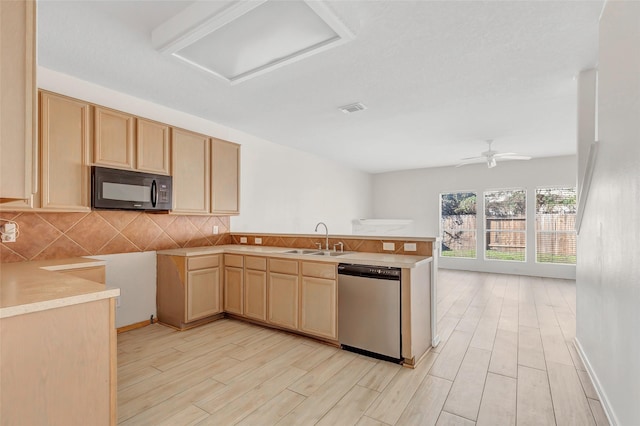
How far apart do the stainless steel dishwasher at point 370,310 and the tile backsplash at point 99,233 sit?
2.26 meters

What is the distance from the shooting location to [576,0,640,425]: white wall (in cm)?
155

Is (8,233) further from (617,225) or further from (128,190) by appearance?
(617,225)

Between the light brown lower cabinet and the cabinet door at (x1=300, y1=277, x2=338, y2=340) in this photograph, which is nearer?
the light brown lower cabinet

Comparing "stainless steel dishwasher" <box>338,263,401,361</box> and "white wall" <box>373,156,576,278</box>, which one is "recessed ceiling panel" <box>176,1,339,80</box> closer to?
"stainless steel dishwasher" <box>338,263,401,361</box>

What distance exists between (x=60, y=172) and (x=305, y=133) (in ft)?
10.7

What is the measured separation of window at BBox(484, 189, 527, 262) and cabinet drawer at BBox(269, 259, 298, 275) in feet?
19.8

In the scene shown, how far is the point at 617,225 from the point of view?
185 cm

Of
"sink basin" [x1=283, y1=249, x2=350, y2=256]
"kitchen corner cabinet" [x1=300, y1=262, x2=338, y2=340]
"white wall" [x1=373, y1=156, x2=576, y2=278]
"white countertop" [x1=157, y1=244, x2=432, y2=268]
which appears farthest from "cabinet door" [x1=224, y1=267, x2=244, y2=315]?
"white wall" [x1=373, y1=156, x2=576, y2=278]

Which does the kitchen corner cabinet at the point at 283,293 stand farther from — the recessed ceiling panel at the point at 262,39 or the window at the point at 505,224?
the window at the point at 505,224

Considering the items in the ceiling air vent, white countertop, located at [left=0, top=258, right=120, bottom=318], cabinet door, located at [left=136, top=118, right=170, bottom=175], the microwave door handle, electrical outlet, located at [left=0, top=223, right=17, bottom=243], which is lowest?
white countertop, located at [left=0, top=258, right=120, bottom=318]

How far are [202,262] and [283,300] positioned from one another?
3.55ft

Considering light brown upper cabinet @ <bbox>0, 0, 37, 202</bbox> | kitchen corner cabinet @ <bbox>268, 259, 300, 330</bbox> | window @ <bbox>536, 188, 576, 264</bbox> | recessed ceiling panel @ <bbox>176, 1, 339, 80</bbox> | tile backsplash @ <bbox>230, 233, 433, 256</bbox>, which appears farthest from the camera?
window @ <bbox>536, 188, 576, 264</bbox>

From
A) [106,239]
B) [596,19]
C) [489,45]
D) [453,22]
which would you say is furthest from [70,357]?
[596,19]

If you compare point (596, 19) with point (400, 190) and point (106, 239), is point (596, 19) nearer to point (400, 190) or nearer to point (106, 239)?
point (106, 239)
